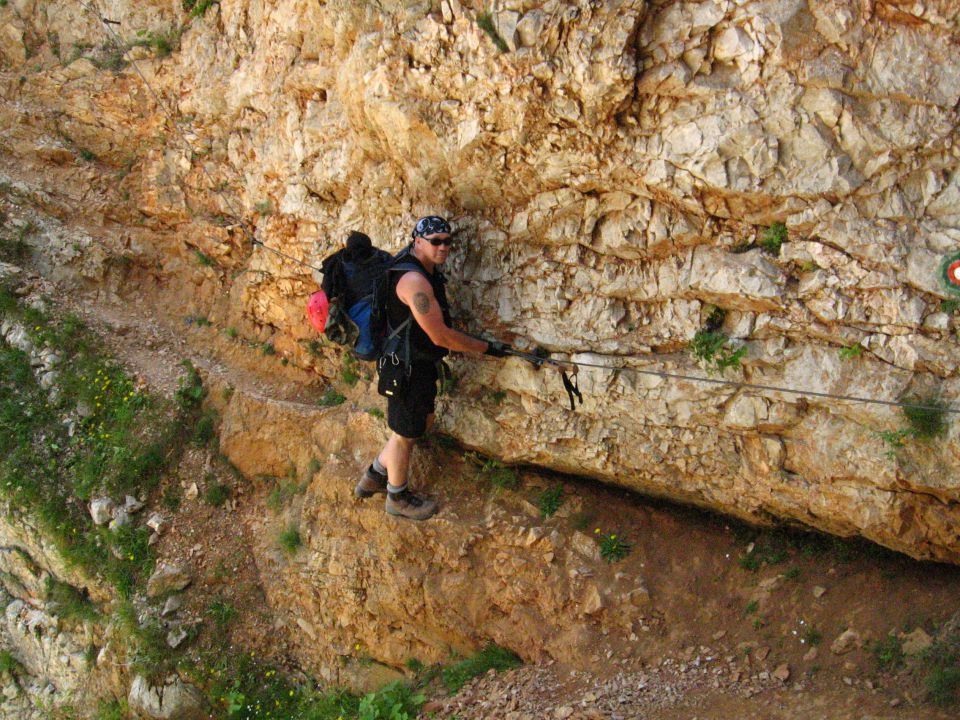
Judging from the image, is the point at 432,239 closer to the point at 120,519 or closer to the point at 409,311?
the point at 409,311

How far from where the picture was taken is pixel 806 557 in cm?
531

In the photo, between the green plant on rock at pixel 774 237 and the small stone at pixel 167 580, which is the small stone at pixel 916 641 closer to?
the green plant on rock at pixel 774 237

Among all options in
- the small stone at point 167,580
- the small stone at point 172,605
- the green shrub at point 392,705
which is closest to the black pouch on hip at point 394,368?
the green shrub at point 392,705

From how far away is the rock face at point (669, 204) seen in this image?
416 cm

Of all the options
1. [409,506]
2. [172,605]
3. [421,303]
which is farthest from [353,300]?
[172,605]

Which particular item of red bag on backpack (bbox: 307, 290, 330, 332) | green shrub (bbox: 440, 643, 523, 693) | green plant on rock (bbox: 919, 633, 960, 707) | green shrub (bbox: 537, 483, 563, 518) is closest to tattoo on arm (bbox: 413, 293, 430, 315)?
red bag on backpack (bbox: 307, 290, 330, 332)

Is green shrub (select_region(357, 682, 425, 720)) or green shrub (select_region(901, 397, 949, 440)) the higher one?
green shrub (select_region(901, 397, 949, 440))

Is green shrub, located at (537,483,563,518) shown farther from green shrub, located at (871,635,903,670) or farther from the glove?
green shrub, located at (871,635,903,670)

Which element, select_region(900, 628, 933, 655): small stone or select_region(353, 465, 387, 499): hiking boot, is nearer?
select_region(900, 628, 933, 655): small stone

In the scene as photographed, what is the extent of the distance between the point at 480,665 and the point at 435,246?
3656 millimetres

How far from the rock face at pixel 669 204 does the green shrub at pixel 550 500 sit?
29cm

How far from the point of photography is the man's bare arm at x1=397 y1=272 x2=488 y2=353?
520 centimetres

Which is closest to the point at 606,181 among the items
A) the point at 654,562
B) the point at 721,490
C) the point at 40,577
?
the point at 721,490

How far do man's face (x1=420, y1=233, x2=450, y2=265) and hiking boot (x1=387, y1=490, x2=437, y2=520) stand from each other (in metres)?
2.25
